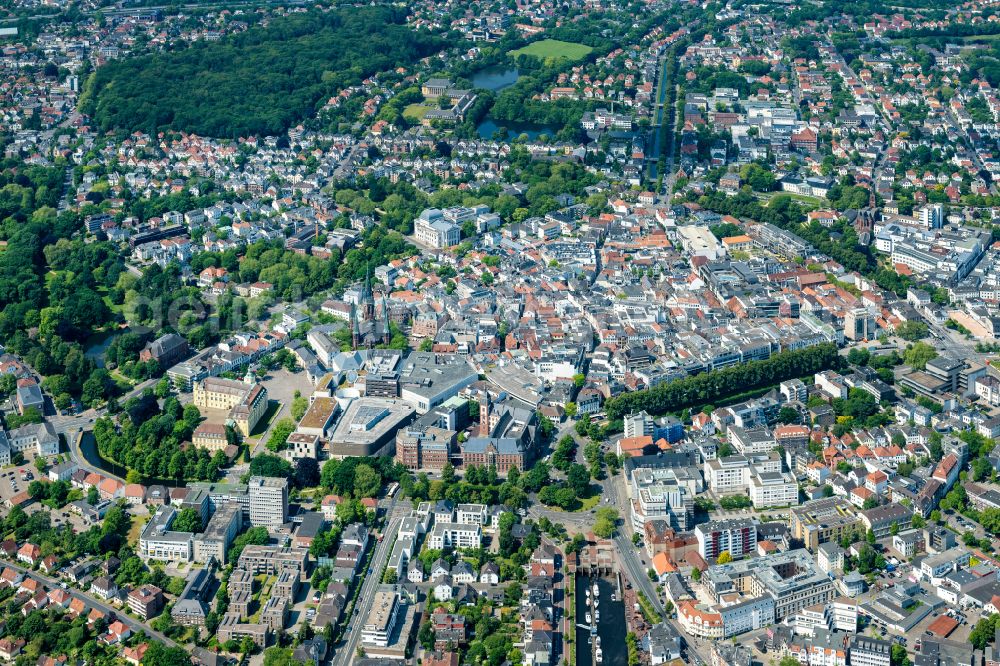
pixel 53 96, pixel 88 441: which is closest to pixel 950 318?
pixel 88 441

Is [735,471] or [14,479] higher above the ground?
[735,471]

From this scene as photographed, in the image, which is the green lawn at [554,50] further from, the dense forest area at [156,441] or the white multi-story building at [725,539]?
the white multi-story building at [725,539]

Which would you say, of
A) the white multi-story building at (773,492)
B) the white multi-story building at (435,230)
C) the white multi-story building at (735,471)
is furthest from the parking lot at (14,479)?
the white multi-story building at (435,230)

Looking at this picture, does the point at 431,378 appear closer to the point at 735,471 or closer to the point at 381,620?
the point at 735,471

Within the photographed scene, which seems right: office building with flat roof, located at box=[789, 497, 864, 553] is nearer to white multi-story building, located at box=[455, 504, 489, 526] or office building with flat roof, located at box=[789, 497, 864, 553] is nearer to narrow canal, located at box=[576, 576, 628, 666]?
narrow canal, located at box=[576, 576, 628, 666]

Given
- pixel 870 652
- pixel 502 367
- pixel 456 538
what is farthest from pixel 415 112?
pixel 870 652

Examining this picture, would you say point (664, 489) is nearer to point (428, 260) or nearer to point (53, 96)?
point (428, 260)
